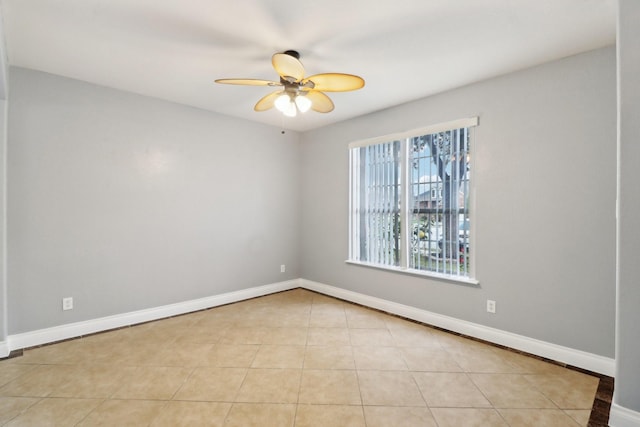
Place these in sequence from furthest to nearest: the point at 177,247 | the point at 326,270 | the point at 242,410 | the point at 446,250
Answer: the point at 326,270
the point at 177,247
the point at 446,250
the point at 242,410

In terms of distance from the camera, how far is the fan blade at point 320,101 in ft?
8.39

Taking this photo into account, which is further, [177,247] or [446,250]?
[177,247]

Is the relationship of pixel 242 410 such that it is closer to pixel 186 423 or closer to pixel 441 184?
pixel 186 423

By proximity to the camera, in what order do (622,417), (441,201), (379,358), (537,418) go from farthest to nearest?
(441,201), (379,358), (537,418), (622,417)

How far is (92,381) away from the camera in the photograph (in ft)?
7.38

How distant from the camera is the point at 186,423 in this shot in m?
1.81

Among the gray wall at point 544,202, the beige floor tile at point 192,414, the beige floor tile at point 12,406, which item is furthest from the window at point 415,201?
the beige floor tile at point 12,406

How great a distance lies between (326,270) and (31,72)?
13.1ft

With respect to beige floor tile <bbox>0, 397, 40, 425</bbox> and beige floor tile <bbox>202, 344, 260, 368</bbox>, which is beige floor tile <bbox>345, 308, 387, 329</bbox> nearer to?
beige floor tile <bbox>202, 344, 260, 368</bbox>

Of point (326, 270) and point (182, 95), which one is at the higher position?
point (182, 95)

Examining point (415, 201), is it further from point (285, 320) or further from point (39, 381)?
point (39, 381)

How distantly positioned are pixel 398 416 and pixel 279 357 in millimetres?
1137

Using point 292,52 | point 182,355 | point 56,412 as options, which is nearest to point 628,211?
point 292,52

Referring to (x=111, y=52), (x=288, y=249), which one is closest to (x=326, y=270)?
(x=288, y=249)
